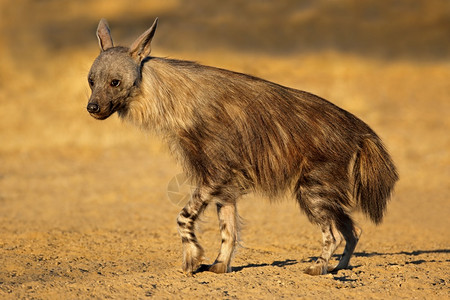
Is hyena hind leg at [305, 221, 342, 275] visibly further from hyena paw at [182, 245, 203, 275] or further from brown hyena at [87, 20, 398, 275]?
hyena paw at [182, 245, 203, 275]

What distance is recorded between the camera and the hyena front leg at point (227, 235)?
652cm

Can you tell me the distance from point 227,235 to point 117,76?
1781 mm

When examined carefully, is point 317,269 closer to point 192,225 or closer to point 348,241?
point 348,241

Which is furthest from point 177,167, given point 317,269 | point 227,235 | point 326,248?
point 317,269

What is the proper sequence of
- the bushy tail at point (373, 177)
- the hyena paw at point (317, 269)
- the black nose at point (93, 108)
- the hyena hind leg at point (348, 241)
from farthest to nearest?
the hyena hind leg at point (348, 241) → the bushy tail at point (373, 177) → the hyena paw at point (317, 269) → the black nose at point (93, 108)

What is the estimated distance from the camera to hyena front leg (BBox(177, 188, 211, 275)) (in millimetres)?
6301

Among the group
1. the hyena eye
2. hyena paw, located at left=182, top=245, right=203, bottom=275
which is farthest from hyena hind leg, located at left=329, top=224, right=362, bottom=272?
the hyena eye

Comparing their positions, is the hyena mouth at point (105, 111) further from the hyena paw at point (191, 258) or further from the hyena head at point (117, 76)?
the hyena paw at point (191, 258)

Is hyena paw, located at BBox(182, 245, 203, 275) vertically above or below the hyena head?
below

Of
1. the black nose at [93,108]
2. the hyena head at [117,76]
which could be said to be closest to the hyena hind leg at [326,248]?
the hyena head at [117,76]

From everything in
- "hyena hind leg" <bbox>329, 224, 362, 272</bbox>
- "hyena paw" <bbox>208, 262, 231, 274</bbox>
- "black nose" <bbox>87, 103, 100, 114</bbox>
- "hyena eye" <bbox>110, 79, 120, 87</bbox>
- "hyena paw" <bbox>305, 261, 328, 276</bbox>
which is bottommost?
"hyena paw" <bbox>208, 262, 231, 274</bbox>

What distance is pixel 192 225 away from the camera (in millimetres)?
6328

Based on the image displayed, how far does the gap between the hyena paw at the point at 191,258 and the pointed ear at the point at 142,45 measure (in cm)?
172

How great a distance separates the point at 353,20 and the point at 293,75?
5080mm
